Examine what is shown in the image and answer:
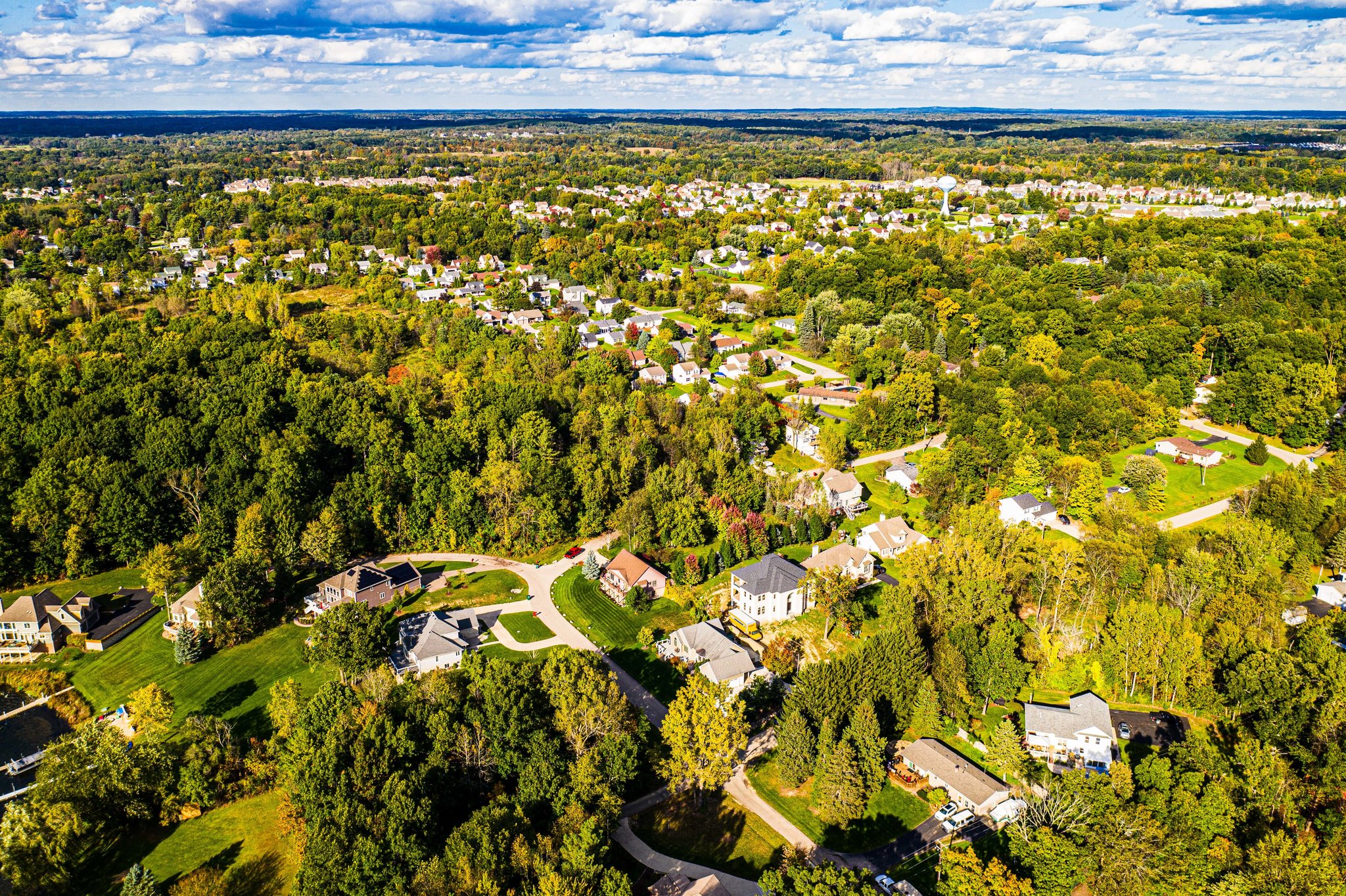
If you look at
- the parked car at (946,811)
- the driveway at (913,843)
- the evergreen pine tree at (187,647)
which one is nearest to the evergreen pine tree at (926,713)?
the parked car at (946,811)

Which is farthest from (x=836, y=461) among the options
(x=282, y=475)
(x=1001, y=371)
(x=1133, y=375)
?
(x=282, y=475)

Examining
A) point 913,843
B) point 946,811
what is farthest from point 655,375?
point 913,843

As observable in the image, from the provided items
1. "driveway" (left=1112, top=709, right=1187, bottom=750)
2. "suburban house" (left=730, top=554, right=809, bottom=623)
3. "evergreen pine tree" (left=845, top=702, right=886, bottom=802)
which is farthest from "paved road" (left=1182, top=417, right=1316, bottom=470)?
"evergreen pine tree" (left=845, top=702, right=886, bottom=802)

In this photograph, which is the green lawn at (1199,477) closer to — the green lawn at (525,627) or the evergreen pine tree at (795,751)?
the evergreen pine tree at (795,751)

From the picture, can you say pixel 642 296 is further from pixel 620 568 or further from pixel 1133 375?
pixel 620 568

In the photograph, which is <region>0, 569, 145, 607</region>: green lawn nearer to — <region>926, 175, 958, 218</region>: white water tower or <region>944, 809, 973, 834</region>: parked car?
<region>944, 809, 973, 834</region>: parked car

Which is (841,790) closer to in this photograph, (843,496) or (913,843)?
(913,843)
